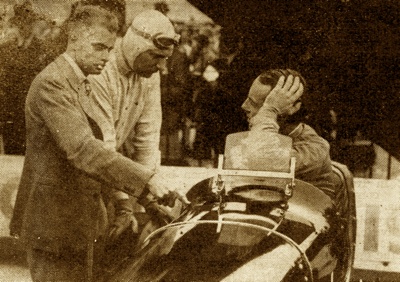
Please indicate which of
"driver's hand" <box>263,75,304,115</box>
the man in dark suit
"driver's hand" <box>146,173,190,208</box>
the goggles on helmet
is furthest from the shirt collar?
"driver's hand" <box>263,75,304,115</box>

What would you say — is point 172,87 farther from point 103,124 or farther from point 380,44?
point 380,44

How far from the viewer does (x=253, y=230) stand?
10.1 ft

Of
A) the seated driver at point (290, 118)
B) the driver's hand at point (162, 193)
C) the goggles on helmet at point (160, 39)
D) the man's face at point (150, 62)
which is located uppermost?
the goggles on helmet at point (160, 39)

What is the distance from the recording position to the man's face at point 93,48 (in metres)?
3.65

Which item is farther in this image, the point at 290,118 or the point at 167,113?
the point at 167,113

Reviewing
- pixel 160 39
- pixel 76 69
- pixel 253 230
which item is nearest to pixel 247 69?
pixel 160 39

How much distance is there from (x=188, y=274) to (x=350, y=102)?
1.39 metres

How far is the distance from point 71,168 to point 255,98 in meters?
1.03

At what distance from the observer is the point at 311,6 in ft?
12.2

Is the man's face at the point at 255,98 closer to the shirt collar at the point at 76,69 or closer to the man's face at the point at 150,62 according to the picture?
the man's face at the point at 150,62

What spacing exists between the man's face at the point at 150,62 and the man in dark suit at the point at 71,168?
173 millimetres

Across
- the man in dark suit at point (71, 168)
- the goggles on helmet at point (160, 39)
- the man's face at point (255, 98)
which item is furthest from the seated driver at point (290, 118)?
the man in dark suit at point (71, 168)

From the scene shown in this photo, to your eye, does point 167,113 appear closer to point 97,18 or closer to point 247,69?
point 247,69

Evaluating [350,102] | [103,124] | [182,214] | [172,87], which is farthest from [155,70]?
[350,102]
